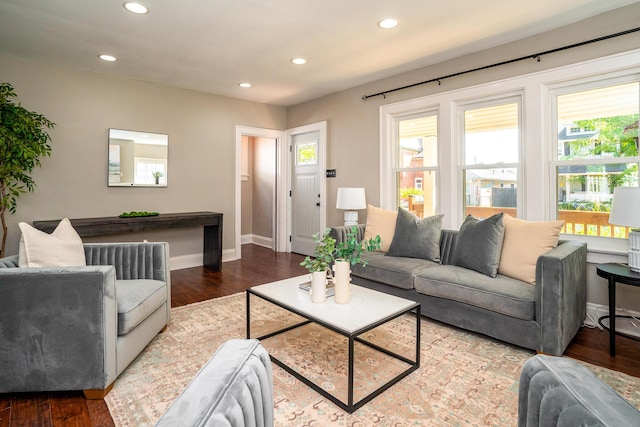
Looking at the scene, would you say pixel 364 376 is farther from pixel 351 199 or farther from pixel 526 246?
pixel 351 199

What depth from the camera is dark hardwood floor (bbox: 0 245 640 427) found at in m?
1.66

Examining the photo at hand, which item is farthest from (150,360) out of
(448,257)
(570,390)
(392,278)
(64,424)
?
(448,257)

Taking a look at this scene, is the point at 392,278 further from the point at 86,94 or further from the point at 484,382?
the point at 86,94

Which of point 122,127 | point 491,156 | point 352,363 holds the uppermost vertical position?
point 122,127

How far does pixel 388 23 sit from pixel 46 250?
308 centimetres

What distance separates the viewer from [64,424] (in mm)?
1613

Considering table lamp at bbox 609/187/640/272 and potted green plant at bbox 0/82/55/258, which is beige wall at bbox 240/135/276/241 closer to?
potted green plant at bbox 0/82/55/258

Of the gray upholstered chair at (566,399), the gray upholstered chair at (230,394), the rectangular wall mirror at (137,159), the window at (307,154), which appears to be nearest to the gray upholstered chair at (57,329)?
the gray upholstered chair at (230,394)

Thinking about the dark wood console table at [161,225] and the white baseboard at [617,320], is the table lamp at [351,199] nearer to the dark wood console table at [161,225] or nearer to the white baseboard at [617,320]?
the dark wood console table at [161,225]

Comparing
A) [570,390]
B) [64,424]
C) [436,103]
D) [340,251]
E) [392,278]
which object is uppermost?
[436,103]

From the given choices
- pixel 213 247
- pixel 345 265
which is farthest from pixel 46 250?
pixel 213 247

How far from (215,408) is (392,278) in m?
2.62

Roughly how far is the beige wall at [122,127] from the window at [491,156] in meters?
3.37

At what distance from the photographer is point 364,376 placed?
2.03 metres
